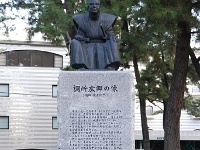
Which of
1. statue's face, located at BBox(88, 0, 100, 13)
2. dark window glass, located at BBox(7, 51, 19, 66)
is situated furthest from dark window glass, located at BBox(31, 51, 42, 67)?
statue's face, located at BBox(88, 0, 100, 13)

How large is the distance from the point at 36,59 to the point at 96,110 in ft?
82.1

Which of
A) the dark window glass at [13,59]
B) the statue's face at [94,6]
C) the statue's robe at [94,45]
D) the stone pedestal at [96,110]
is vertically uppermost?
the dark window glass at [13,59]

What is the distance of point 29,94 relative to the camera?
33.9m

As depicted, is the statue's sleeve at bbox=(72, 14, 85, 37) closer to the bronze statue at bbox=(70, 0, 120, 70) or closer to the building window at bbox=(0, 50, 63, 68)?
the bronze statue at bbox=(70, 0, 120, 70)

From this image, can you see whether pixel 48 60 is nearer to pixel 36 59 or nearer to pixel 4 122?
pixel 36 59

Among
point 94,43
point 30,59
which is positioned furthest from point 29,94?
point 94,43

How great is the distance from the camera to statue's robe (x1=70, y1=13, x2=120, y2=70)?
9.77 metres

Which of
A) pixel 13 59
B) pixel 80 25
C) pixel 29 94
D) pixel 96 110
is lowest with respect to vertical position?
pixel 96 110

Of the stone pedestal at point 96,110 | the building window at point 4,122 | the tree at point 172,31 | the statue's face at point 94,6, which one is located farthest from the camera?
the building window at point 4,122

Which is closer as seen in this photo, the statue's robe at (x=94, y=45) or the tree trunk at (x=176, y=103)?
the statue's robe at (x=94, y=45)

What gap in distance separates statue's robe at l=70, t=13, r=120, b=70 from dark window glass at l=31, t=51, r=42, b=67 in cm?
2389

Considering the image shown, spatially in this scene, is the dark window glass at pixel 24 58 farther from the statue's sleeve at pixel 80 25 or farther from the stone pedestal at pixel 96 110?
the stone pedestal at pixel 96 110

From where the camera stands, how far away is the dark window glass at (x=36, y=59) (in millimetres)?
33844

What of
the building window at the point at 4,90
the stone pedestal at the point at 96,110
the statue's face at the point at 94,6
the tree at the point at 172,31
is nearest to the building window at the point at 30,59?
the building window at the point at 4,90
